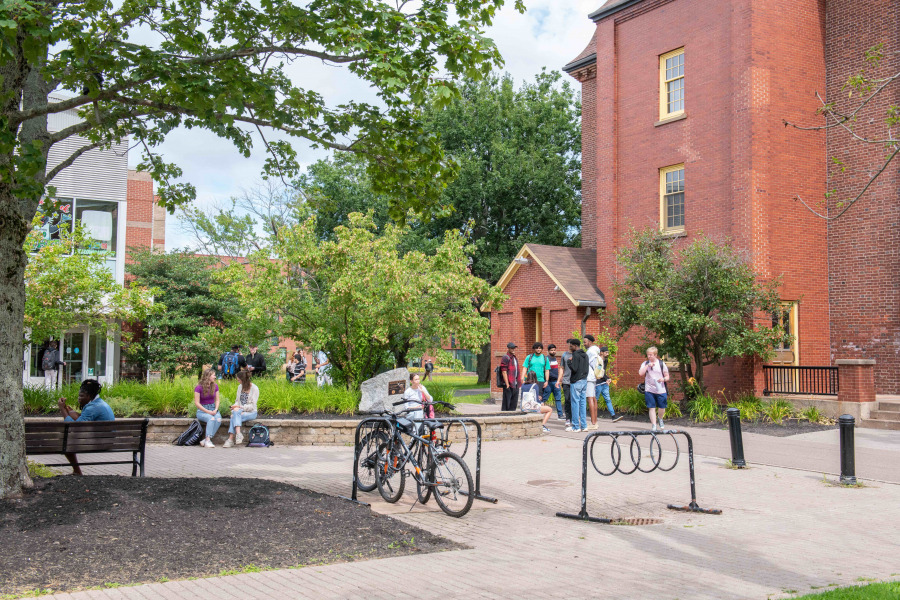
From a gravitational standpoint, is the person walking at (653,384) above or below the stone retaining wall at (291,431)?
above

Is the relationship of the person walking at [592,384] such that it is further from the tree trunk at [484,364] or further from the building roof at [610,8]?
the tree trunk at [484,364]

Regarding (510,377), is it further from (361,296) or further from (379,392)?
(361,296)

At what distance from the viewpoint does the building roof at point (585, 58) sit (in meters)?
26.8

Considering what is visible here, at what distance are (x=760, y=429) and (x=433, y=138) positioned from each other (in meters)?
10.9

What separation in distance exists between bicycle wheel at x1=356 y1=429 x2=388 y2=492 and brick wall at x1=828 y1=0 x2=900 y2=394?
15059mm

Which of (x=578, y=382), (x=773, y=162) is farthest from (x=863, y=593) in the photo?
(x=773, y=162)

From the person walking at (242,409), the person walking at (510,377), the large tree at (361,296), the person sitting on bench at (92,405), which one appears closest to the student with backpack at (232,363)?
the large tree at (361,296)

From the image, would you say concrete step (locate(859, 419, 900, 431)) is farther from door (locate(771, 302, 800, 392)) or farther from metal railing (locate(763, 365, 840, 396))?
door (locate(771, 302, 800, 392))

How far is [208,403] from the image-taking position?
13406mm

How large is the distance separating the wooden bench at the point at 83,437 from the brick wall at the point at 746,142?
13903 mm

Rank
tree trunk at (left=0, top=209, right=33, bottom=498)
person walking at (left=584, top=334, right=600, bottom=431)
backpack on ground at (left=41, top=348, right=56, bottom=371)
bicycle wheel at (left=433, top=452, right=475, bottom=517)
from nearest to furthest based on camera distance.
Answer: tree trunk at (left=0, top=209, right=33, bottom=498) → bicycle wheel at (left=433, top=452, right=475, bottom=517) → person walking at (left=584, top=334, right=600, bottom=431) → backpack on ground at (left=41, top=348, right=56, bottom=371)

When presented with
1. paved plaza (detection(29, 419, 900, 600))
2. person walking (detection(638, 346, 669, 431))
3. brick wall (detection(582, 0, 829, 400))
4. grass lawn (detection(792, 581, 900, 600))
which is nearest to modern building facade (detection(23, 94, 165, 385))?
paved plaza (detection(29, 419, 900, 600))

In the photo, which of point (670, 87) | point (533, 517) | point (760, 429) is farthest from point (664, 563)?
point (670, 87)

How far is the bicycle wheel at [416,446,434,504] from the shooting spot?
8.11 metres
